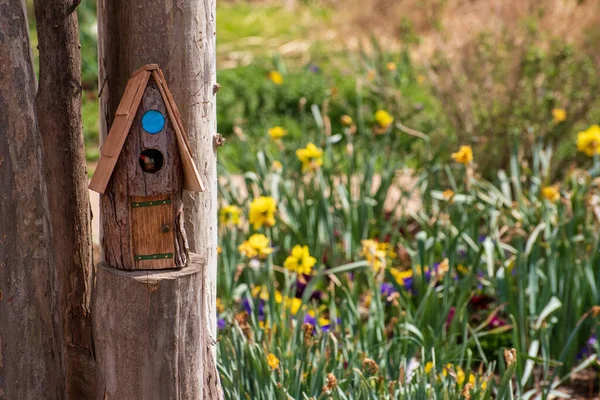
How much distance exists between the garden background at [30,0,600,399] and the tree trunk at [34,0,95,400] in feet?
1.37

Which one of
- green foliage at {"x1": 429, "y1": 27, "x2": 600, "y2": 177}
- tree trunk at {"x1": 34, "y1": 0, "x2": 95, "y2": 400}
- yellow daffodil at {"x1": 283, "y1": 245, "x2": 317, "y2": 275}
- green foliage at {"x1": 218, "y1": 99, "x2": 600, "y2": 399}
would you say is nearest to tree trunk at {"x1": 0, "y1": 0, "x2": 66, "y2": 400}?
tree trunk at {"x1": 34, "y1": 0, "x2": 95, "y2": 400}

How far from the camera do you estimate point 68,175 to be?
1.90m

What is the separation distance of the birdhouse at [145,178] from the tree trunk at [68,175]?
20 cm

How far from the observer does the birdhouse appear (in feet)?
5.50

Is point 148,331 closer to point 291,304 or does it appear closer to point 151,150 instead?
point 151,150

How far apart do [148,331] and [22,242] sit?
363 mm

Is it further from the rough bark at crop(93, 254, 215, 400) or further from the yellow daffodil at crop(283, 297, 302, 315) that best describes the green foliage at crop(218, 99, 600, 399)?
the rough bark at crop(93, 254, 215, 400)

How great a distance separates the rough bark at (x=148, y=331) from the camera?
1.72 m

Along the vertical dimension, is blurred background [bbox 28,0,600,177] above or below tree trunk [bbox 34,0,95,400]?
A: above

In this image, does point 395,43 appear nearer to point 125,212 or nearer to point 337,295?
point 337,295

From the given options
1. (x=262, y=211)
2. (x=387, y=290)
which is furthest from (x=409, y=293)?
(x=262, y=211)

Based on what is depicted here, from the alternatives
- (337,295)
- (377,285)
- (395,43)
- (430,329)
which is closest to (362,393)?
(430,329)

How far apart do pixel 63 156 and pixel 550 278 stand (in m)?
1.80

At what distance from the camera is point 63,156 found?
1879mm
